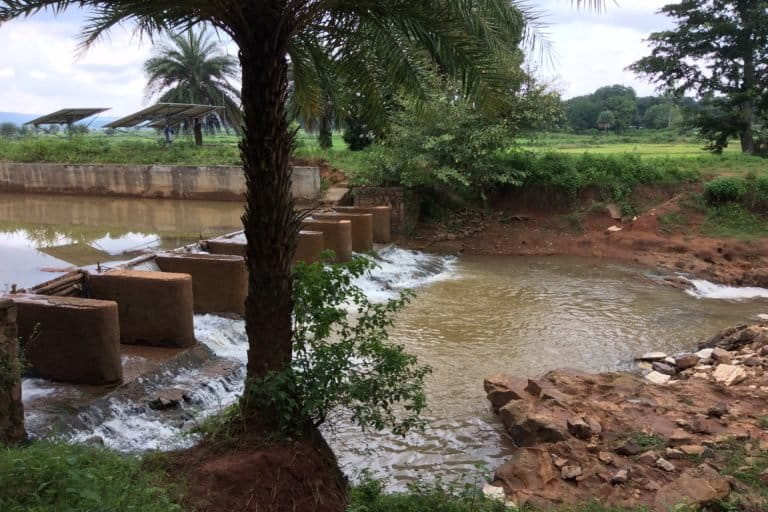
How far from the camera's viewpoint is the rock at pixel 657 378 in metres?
9.00

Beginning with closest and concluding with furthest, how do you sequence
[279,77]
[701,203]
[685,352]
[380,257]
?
[279,77] → [685,352] → [380,257] → [701,203]

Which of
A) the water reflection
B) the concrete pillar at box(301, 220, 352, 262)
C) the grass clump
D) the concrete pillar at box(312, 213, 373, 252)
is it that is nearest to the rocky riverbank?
the grass clump

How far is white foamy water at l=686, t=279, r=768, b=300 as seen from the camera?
14680 mm

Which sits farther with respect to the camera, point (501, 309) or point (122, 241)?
point (122, 241)

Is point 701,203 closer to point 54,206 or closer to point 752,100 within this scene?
point 752,100

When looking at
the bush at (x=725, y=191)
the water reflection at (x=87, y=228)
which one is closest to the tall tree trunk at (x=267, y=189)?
the water reflection at (x=87, y=228)

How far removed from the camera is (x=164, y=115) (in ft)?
95.5

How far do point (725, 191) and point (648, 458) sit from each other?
15870 millimetres

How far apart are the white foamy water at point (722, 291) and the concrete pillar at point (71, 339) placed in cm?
1259

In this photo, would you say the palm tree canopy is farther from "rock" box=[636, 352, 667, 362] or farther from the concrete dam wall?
"rock" box=[636, 352, 667, 362]

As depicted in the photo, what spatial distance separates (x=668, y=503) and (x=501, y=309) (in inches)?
316

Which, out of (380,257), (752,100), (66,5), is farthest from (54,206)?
(752,100)

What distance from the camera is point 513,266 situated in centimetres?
1744

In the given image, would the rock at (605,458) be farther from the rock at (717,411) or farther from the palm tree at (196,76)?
the palm tree at (196,76)
